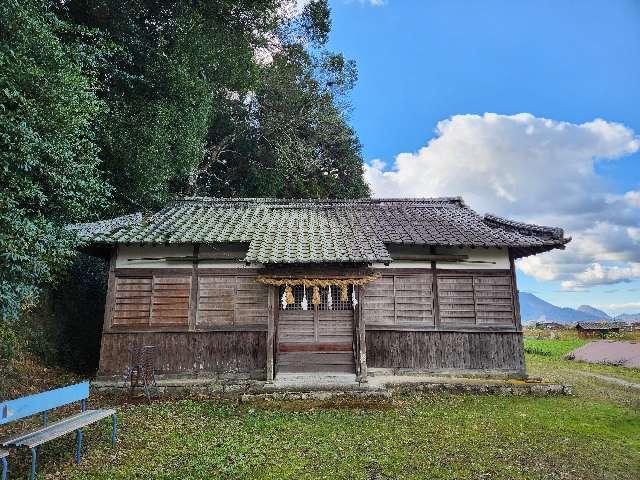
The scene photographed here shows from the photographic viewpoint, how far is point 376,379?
440 inches

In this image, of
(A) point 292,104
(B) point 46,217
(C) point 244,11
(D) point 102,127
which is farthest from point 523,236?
(A) point 292,104

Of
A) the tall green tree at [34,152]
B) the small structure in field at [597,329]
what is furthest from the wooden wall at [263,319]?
the small structure in field at [597,329]

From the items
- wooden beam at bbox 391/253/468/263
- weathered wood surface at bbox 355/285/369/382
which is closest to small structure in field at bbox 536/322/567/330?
wooden beam at bbox 391/253/468/263

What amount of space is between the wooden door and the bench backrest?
5698mm

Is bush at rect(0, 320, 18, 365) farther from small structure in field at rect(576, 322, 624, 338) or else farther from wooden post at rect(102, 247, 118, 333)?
small structure in field at rect(576, 322, 624, 338)

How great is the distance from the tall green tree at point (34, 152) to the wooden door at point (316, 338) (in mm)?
6033

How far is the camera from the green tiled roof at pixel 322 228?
36.1 feet

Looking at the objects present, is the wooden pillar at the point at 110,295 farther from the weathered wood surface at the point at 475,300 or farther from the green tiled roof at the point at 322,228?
the weathered wood surface at the point at 475,300

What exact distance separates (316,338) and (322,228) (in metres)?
3.49

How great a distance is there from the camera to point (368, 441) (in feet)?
23.2

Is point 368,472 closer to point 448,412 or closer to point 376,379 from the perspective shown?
point 448,412

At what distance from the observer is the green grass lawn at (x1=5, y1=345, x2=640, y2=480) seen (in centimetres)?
584

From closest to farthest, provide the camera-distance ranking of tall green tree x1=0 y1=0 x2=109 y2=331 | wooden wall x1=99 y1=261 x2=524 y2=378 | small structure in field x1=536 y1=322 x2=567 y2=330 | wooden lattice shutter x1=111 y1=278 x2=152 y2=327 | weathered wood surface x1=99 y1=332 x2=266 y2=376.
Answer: tall green tree x1=0 y1=0 x2=109 y2=331, weathered wood surface x1=99 y1=332 x2=266 y2=376, wooden wall x1=99 y1=261 x2=524 y2=378, wooden lattice shutter x1=111 y1=278 x2=152 y2=327, small structure in field x1=536 y1=322 x2=567 y2=330

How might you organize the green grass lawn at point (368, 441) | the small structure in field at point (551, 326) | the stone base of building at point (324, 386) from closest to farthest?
the green grass lawn at point (368, 441), the stone base of building at point (324, 386), the small structure in field at point (551, 326)
